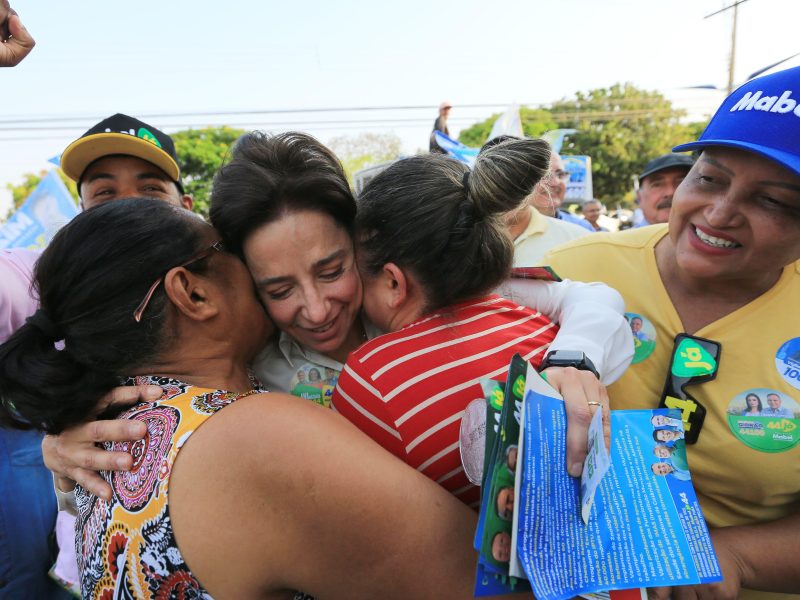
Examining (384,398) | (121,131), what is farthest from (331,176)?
(121,131)

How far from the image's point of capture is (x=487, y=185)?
1537mm

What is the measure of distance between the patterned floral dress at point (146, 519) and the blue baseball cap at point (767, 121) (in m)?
1.60

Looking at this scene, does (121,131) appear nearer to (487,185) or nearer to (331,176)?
(331,176)

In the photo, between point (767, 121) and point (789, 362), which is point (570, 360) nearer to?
point (789, 362)

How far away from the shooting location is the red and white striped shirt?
130 cm

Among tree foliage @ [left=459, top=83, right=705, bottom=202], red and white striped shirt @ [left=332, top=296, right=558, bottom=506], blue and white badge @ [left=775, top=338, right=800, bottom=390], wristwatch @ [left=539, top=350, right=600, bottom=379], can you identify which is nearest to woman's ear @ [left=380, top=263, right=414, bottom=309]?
red and white striped shirt @ [left=332, top=296, right=558, bottom=506]

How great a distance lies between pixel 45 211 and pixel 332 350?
511cm

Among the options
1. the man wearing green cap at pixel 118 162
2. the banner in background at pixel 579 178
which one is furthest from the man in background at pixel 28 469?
the banner in background at pixel 579 178

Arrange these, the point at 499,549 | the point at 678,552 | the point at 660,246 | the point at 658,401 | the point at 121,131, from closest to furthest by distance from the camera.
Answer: the point at 499,549 < the point at 678,552 < the point at 658,401 < the point at 660,246 < the point at 121,131

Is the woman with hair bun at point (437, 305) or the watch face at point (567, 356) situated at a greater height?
the woman with hair bun at point (437, 305)

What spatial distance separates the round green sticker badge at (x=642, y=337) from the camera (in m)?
1.84

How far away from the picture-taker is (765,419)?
64.1 inches

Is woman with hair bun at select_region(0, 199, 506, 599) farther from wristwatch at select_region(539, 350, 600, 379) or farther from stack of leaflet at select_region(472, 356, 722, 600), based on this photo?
wristwatch at select_region(539, 350, 600, 379)

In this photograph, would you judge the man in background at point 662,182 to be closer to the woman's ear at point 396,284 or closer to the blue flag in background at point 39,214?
the woman's ear at point 396,284
